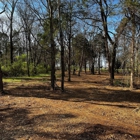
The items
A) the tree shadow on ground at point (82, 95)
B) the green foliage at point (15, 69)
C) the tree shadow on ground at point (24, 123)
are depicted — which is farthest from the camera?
the green foliage at point (15, 69)

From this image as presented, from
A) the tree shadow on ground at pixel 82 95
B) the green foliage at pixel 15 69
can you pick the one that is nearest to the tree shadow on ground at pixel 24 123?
the tree shadow on ground at pixel 82 95

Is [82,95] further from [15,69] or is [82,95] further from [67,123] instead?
[15,69]

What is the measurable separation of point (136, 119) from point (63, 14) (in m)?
7.31

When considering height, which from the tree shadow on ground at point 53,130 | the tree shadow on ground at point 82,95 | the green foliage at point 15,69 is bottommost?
the tree shadow on ground at point 53,130

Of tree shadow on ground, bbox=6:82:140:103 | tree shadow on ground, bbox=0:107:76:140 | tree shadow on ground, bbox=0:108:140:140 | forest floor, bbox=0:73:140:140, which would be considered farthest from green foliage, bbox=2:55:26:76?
tree shadow on ground, bbox=0:108:140:140

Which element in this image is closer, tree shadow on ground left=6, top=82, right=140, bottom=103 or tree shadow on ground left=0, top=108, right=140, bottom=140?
tree shadow on ground left=0, top=108, right=140, bottom=140

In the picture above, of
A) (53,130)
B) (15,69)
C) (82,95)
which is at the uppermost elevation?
(15,69)

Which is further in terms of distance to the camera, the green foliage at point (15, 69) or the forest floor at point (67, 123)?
the green foliage at point (15, 69)

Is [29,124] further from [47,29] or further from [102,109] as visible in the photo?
[47,29]

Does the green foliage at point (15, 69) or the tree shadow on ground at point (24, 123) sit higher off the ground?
the green foliage at point (15, 69)

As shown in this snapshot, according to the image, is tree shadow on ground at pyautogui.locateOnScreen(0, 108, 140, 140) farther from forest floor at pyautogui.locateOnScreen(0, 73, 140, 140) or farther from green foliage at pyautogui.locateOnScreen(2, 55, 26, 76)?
green foliage at pyautogui.locateOnScreen(2, 55, 26, 76)

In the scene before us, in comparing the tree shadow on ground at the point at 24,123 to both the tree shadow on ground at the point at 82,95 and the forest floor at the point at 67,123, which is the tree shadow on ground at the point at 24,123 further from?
the tree shadow on ground at the point at 82,95

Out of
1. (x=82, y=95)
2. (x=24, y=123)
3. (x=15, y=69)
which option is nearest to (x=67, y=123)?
(x=24, y=123)

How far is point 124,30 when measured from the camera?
12250mm
